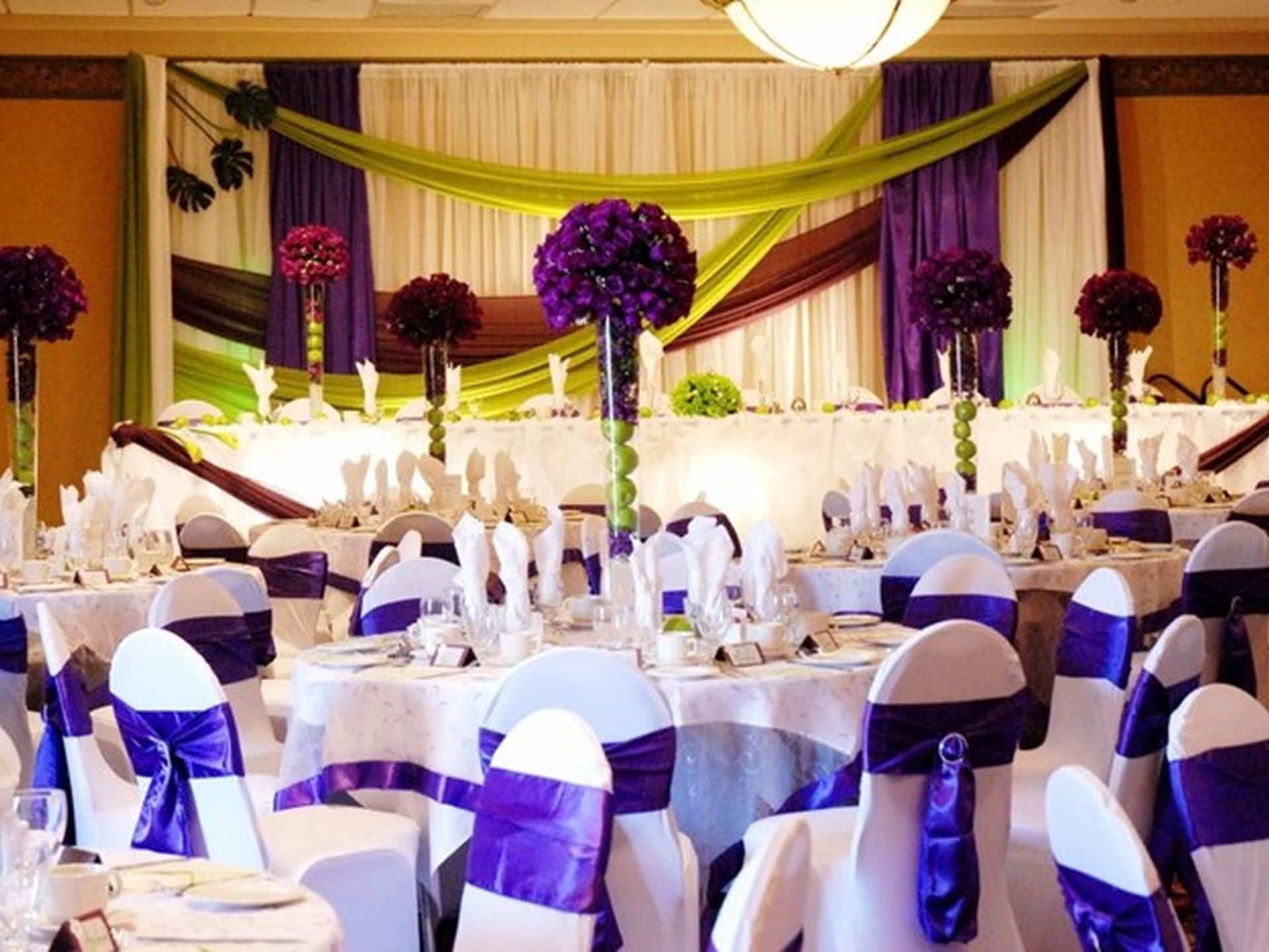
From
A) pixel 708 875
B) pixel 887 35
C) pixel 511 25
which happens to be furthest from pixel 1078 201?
pixel 708 875

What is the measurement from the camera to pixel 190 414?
12.3 m

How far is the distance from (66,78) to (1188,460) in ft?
26.5

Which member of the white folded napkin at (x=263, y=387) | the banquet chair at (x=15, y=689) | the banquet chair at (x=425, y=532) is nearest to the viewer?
the banquet chair at (x=15, y=689)

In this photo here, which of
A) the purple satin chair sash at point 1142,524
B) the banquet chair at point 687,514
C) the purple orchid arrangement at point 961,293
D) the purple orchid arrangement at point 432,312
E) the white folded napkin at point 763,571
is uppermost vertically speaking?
the purple orchid arrangement at point 432,312

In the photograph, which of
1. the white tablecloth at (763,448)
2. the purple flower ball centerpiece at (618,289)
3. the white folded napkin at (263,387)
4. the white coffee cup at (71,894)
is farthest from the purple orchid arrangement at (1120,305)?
the white coffee cup at (71,894)

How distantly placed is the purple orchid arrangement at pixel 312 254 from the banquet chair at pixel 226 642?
530 cm

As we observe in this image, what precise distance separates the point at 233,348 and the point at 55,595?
27.3 feet

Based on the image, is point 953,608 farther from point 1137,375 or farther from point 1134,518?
point 1137,375

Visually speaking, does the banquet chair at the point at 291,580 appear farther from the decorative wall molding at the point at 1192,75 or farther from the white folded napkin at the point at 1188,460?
the decorative wall molding at the point at 1192,75

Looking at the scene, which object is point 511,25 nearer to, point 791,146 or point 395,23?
point 395,23

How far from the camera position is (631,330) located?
5457 millimetres

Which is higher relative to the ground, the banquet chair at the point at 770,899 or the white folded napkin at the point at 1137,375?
the white folded napkin at the point at 1137,375

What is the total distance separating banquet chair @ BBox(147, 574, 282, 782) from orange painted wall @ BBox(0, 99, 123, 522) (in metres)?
8.65

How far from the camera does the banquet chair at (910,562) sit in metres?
6.50
